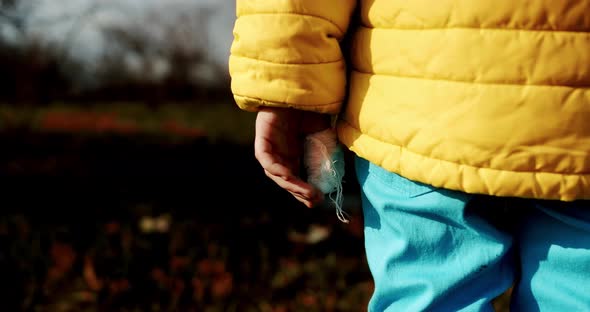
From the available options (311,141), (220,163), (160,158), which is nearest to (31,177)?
(160,158)

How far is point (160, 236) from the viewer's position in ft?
10.3

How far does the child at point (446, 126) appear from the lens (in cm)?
118

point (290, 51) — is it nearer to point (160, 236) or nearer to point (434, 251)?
point (434, 251)

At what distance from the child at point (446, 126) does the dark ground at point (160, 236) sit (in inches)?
57.5

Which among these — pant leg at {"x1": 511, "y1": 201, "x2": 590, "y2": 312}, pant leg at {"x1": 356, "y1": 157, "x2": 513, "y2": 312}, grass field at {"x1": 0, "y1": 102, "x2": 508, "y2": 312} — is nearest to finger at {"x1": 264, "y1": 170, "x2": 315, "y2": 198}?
pant leg at {"x1": 356, "y1": 157, "x2": 513, "y2": 312}

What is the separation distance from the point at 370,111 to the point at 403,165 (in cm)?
13

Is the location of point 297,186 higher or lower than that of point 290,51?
lower

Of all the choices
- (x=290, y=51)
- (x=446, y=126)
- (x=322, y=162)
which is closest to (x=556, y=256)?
(x=446, y=126)

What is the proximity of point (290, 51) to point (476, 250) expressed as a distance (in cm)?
50

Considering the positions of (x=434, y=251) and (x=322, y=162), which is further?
(x=322, y=162)

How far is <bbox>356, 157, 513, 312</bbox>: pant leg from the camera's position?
1.30 metres

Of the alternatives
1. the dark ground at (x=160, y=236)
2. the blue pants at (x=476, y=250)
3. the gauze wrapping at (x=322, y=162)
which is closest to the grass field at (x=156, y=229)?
the dark ground at (x=160, y=236)

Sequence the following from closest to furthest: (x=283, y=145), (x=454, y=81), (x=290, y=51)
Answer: (x=454, y=81) → (x=290, y=51) → (x=283, y=145)

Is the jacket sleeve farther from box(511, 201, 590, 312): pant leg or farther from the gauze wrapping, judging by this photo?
box(511, 201, 590, 312): pant leg
